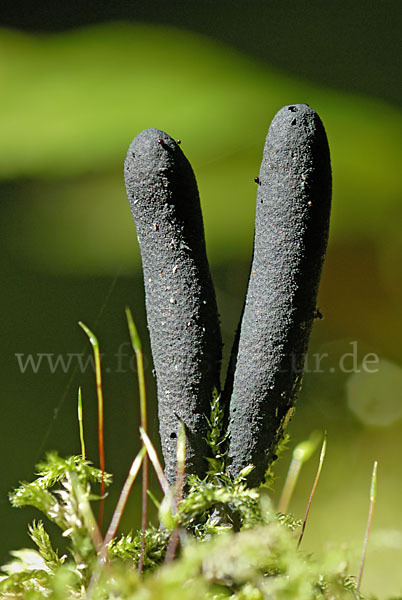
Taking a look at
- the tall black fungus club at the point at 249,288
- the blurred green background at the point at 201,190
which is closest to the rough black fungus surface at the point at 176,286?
the tall black fungus club at the point at 249,288

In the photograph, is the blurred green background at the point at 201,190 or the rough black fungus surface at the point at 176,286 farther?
the blurred green background at the point at 201,190

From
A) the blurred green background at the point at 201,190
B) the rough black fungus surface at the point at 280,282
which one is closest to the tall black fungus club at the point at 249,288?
the rough black fungus surface at the point at 280,282

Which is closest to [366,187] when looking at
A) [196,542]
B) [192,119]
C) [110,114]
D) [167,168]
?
[192,119]

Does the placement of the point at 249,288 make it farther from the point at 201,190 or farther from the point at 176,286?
the point at 201,190

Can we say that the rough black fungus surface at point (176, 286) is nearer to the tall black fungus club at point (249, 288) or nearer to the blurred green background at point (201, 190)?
the tall black fungus club at point (249, 288)

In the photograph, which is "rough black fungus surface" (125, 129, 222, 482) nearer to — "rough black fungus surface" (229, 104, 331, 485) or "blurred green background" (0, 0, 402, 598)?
"rough black fungus surface" (229, 104, 331, 485)

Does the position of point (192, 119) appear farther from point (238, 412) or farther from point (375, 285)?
point (238, 412)

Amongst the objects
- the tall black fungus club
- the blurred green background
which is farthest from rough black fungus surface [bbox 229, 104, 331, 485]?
the blurred green background
